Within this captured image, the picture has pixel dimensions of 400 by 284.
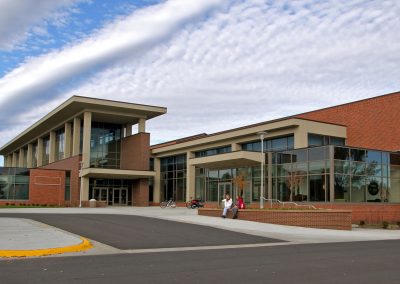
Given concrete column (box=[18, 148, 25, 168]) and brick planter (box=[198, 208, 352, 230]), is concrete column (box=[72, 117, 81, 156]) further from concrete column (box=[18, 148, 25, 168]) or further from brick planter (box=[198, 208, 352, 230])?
concrete column (box=[18, 148, 25, 168])

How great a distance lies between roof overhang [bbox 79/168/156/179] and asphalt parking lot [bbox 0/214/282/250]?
30592mm

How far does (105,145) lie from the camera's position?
6228cm

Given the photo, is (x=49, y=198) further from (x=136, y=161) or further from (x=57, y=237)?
(x=57, y=237)

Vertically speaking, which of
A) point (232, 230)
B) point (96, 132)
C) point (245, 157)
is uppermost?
point (96, 132)

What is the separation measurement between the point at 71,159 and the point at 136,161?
24.4 ft

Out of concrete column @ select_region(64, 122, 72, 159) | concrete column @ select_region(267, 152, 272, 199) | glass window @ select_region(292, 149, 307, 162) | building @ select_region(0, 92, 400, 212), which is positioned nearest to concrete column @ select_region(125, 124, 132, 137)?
building @ select_region(0, 92, 400, 212)

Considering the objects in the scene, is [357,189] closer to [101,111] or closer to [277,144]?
[277,144]

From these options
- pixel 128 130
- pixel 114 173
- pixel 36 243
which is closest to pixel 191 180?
pixel 114 173

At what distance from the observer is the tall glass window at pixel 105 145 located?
61219 mm

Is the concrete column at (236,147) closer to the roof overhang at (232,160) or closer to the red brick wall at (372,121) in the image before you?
the roof overhang at (232,160)

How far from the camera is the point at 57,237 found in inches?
642

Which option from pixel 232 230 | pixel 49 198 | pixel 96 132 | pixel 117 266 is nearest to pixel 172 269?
pixel 117 266

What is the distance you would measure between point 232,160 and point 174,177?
19811mm

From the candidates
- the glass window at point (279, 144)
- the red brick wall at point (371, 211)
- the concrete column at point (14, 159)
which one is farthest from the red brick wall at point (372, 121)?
the concrete column at point (14, 159)
